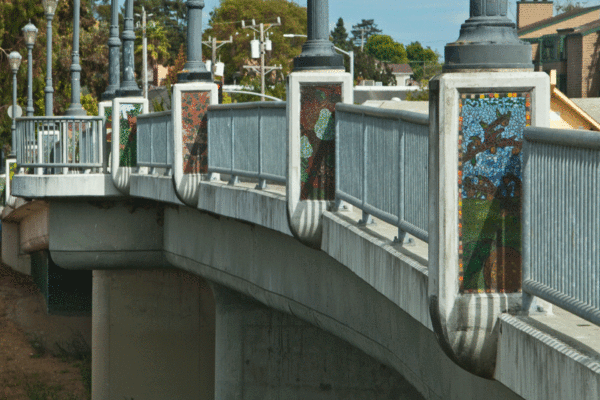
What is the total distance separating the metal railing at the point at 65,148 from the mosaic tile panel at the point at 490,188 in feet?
39.0

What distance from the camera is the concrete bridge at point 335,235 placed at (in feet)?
16.0

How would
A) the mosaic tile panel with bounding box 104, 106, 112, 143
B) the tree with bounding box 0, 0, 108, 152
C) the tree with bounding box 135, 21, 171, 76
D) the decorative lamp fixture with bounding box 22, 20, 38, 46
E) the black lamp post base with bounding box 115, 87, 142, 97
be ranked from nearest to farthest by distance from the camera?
the mosaic tile panel with bounding box 104, 106, 112, 143, the black lamp post base with bounding box 115, 87, 142, 97, the decorative lamp fixture with bounding box 22, 20, 38, 46, the tree with bounding box 0, 0, 108, 152, the tree with bounding box 135, 21, 171, 76

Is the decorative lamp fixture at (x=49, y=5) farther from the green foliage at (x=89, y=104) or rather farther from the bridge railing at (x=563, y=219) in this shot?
the green foliage at (x=89, y=104)

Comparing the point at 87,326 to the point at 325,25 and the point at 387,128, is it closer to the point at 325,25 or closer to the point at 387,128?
the point at 325,25

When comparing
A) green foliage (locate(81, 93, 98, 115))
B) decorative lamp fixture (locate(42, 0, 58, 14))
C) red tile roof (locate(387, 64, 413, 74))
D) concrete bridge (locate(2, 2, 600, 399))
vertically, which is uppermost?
red tile roof (locate(387, 64, 413, 74))

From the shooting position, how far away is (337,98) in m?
9.02

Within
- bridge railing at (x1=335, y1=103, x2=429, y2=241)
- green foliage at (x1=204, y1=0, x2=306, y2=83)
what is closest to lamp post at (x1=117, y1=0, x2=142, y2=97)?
bridge railing at (x1=335, y1=103, x2=429, y2=241)

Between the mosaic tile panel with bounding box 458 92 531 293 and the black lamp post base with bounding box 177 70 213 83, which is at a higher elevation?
the black lamp post base with bounding box 177 70 213 83

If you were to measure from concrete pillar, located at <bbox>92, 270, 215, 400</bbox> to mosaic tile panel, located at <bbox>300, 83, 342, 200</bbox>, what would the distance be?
10.6 metres

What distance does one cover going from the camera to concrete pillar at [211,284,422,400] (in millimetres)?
13625

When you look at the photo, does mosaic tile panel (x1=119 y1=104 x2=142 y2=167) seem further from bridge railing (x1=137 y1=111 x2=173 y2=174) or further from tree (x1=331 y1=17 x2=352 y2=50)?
tree (x1=331 y1=17 x2=352 y2=50)

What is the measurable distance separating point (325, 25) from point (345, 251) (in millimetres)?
2186

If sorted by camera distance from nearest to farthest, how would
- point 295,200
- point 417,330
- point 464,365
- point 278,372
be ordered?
point 464,365 < point 417,330 < point 295,200 < point 278,372

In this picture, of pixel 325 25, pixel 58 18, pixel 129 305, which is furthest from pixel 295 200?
pixel 58 18
